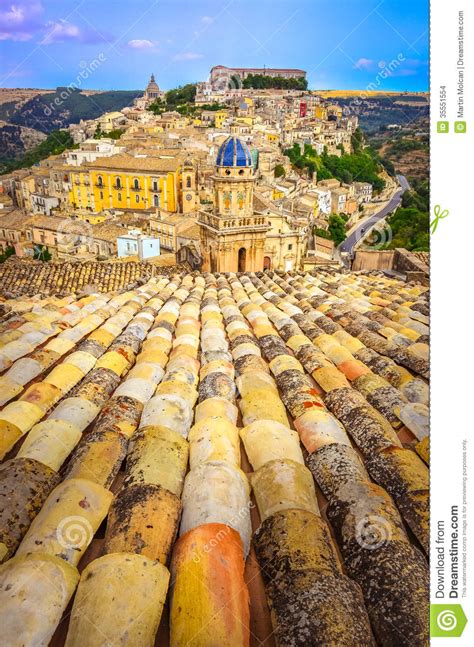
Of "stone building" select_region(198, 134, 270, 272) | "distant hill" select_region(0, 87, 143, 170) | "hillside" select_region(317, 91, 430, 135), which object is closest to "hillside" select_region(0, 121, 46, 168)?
"distant hill" select_region(0, 87, 143, 170)

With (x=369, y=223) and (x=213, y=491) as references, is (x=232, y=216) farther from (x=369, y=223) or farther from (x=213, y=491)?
(x=369, y=223)

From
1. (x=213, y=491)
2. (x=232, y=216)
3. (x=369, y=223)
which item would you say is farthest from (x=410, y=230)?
(x=213, y=491)

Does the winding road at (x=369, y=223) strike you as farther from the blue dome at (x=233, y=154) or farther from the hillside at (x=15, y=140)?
the hillside at (x=15, y=140)

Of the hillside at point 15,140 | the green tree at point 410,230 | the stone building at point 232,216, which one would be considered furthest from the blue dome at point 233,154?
the hillside at point 15,140

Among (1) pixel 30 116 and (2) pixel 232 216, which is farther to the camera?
(1) pixel 30 116

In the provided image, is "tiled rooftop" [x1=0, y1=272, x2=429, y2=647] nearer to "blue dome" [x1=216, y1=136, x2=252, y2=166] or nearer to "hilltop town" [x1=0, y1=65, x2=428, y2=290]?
"hilltop town" [x1=0, y1=65, x2=428, y2=290]

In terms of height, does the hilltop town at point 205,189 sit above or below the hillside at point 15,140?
below
